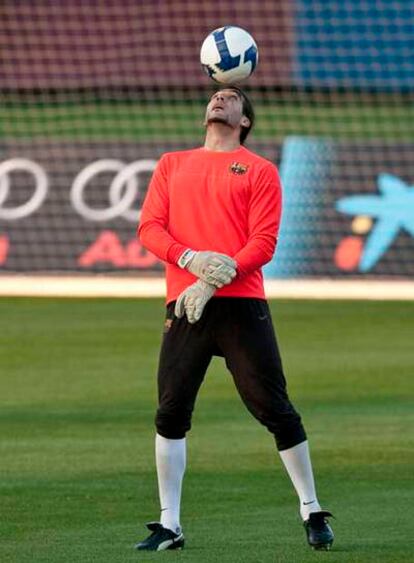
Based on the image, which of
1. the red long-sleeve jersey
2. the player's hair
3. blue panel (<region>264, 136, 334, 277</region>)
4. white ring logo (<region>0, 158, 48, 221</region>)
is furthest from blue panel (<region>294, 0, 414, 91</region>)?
the red long-sleeve jersey

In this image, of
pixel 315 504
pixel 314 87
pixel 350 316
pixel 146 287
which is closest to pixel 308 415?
pixel 315 504

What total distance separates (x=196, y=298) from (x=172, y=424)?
0.65 meters

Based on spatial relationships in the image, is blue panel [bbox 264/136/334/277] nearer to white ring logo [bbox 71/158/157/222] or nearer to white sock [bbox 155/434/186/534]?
white ring logo [bbox 71/158/157/222]

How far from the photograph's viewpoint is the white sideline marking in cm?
2242

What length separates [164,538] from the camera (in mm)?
8398

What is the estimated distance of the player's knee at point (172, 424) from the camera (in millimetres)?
8406

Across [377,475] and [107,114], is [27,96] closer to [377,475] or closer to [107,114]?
[107,114]

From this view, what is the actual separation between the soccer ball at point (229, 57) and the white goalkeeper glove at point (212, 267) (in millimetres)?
1189

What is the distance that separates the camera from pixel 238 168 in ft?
27.5

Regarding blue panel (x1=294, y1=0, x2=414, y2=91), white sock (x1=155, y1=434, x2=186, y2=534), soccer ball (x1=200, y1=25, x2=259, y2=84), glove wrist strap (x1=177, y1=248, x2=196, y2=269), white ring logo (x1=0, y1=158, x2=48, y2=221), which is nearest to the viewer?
glove wrist strap (x1=177, y1=248, x2=196, y2=269)

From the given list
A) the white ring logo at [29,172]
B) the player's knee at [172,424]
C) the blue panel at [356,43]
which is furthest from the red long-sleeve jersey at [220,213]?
the blue panel at [356,43]

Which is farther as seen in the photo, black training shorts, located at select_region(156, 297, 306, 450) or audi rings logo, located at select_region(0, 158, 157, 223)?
audi rings logo, located at select_region(0, 158, 157, 223)

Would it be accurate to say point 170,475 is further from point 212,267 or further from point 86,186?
point 86,186

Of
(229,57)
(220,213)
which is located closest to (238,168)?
(220,213)
